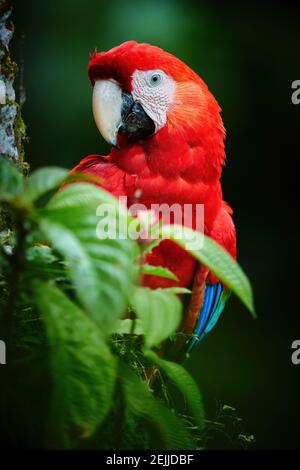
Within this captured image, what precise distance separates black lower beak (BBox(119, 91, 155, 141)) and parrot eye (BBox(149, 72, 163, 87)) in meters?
0.05

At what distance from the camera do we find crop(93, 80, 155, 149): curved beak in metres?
1.07

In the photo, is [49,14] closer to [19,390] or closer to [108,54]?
[108,54]

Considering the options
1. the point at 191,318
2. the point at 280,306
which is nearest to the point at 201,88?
the point at 191,318

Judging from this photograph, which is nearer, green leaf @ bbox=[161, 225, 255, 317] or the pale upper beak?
green leaf @ bbox=[161, 225, 255, 317]

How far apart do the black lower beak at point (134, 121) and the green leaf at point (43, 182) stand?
646 mm

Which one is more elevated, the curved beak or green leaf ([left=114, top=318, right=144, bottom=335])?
the curved beak

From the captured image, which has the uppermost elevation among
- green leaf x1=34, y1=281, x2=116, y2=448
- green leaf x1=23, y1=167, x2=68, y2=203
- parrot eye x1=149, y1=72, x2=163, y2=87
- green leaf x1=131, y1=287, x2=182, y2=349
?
parrot eye x1=149, y1=72, x2=163, y2=87

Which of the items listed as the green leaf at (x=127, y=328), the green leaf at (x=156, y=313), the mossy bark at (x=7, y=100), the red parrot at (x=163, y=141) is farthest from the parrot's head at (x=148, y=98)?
the green leaf at (x=156, y=313)

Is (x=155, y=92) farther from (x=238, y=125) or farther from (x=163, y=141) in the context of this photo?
(x=238, y=125)

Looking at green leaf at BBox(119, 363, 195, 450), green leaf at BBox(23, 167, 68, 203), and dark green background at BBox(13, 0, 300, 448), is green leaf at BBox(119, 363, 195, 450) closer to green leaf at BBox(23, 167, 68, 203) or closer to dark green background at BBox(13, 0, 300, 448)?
green leaf at BBox(23, 167, 68, 203)

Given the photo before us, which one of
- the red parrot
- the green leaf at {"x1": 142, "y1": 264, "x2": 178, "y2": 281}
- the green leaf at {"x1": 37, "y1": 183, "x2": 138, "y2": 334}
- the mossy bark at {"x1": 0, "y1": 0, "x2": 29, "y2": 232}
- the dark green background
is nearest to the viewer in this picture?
the green leaf at {"x1": 37, "y1": 183, "x2": 138, "y2": 334}

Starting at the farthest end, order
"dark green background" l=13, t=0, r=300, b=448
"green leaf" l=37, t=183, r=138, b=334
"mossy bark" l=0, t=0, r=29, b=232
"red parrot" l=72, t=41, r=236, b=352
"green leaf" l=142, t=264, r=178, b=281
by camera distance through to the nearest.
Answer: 1. "dark green background" l=13, t=0, r=300, b=448
2. "red parrot" l=72, t=41, r=236, b=352
3. "mossy bark" l=0, t=0, r=29, b=232
4. "green leaf" l=142, t=264, r=178, b=281
5. "green leaf" l=37, t=183, r=138, b=334

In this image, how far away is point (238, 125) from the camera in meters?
1.94

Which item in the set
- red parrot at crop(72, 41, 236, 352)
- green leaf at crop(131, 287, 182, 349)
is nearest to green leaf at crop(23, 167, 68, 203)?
green leaf at crop(131, 287, 182, 349)
